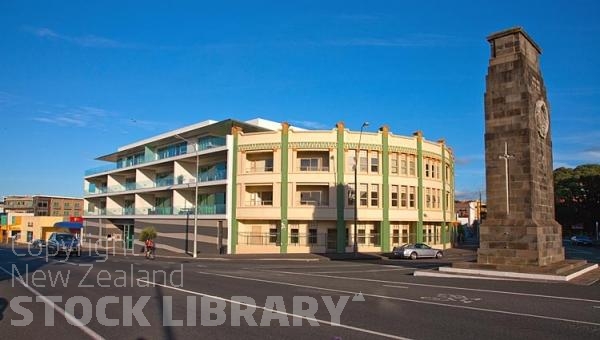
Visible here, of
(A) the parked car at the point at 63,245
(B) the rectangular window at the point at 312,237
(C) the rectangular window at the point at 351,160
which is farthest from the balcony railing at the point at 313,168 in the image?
(A) the parked car at the point at 63,245

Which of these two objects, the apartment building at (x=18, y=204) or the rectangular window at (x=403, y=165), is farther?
the apartment building at (x=18, y=204)

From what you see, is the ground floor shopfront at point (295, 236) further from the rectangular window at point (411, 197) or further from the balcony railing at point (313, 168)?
the balcony railing at point (313, 168)

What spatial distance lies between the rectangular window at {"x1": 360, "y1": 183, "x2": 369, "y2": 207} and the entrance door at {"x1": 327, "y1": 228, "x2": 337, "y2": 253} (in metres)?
3.47

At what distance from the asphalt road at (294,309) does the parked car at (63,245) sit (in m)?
18.8

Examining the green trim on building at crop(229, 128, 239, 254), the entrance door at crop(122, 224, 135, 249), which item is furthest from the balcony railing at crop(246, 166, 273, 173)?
the entrance door at crop(122, 224, 135, 249)

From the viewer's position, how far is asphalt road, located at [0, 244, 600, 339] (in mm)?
9367

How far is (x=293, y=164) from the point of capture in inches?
1748

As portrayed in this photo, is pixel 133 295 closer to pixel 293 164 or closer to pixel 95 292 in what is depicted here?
pixel 95 292

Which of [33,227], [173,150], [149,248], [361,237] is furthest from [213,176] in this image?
[33,227]

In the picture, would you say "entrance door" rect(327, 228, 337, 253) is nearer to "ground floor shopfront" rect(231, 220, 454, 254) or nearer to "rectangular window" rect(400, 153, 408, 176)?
"ground floor shopfront" rect(231, 220, 454, 254)

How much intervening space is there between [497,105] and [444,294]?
10657 millimetres

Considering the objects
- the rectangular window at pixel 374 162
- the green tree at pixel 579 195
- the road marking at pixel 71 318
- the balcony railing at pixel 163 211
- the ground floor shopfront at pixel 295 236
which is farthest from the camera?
the green tree at pixel 579 195

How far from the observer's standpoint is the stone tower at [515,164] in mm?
20562

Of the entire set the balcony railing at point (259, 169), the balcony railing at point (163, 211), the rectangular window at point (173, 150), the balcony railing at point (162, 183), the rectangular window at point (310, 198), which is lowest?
the balcony railing at point (163, 211)
